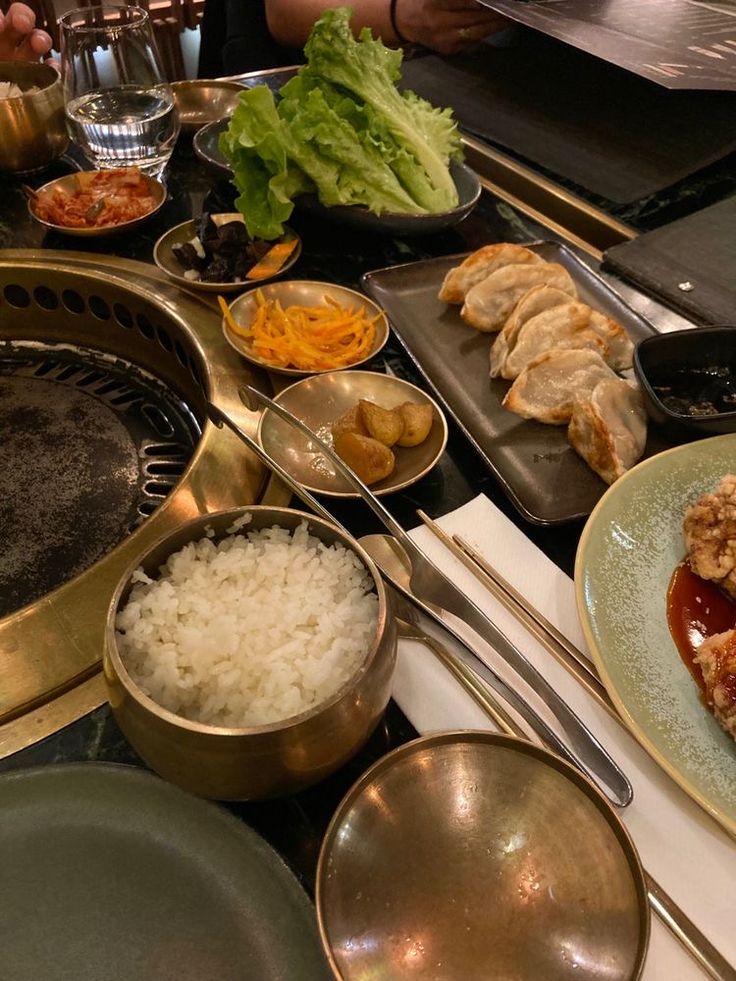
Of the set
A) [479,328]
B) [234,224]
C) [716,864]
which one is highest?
[234,224]

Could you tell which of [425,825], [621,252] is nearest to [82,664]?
[425,825]

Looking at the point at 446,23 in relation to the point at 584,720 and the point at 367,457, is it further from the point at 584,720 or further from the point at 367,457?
the point at 584,720

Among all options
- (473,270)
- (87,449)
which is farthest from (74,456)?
(473,270)

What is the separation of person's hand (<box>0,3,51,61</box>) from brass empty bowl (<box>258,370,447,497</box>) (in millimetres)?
2456

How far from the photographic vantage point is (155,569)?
107 cm

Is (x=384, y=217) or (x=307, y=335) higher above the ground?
(x=384, y=217)

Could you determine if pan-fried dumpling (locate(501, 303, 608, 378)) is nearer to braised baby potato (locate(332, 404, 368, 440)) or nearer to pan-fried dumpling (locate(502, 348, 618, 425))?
pan-fried dumpling (locate(502, 348, 618, 425))

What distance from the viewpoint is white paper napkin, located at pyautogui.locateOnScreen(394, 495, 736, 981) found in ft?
2.97

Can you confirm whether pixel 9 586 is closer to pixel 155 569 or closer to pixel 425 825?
pixel 155 569

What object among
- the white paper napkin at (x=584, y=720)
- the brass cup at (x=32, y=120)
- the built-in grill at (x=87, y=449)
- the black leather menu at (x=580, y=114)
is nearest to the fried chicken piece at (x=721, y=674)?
the white paper napkin at (x=584, y=720)

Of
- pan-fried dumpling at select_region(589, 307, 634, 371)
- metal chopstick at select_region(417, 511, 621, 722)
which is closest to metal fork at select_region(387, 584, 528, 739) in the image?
metal chopstick at select_region(417, 511, 621, 722)

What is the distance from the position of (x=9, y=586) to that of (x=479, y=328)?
1369 mm

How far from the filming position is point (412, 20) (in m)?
3.56

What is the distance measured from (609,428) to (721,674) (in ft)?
2.00
